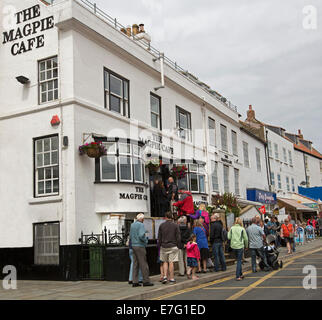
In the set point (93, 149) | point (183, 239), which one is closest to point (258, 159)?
point (183, 239)

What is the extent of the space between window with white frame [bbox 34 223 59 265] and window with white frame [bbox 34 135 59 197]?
1.12 metres

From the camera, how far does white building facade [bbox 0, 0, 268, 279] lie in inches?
541

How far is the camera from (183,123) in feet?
70.0

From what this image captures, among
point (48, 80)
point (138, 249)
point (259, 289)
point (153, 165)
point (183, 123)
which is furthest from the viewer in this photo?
point (183, 123)

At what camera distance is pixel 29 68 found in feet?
49.6

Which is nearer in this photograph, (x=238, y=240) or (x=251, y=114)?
(x=238, y=240)

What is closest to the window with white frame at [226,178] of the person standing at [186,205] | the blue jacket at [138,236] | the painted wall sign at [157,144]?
the painted wall sign at [157,144]

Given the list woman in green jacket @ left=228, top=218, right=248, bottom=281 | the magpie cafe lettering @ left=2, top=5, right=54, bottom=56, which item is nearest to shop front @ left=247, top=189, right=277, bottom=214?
woman in green jacket @ left=228, top=218, right=248, bottom=281

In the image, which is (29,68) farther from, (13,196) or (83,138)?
(13,196)

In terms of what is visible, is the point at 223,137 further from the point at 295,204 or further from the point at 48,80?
the point at 48,80

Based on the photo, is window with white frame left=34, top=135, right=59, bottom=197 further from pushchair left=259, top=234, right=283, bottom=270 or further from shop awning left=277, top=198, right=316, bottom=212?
shop awning left=277, top=198, right=316, bottom=212

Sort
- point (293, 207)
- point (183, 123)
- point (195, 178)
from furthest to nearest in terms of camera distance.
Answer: point (293, 207), point (183, 123), point (195, 178)

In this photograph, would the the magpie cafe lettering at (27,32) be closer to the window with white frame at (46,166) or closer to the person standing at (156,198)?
the window with white frame at (46,166)

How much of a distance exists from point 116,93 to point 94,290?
8.19 m
